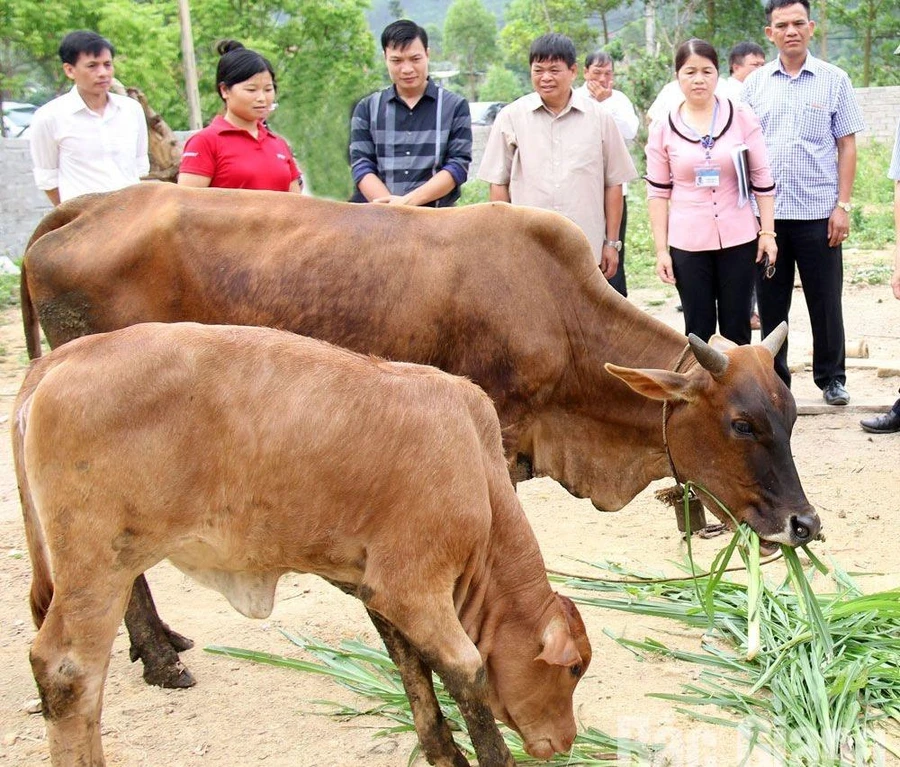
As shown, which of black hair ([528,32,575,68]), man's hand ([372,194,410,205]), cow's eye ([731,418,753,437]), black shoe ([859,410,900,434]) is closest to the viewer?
cow's eye ([731,418,753,437])

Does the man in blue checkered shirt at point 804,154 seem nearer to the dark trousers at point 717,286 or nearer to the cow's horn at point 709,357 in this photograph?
the dark trousers at point 717,286

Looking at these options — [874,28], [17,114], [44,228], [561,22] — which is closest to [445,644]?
[44,228]

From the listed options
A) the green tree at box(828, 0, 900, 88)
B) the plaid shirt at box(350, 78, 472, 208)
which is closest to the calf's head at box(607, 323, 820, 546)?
the plaid shirt at box(350, 78, 472, 208)

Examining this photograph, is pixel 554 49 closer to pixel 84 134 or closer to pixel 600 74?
pixel 84 134

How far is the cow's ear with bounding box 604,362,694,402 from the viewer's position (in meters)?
4.66

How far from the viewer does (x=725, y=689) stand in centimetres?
409

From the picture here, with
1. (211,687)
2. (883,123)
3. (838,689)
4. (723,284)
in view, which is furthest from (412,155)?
(883,123)

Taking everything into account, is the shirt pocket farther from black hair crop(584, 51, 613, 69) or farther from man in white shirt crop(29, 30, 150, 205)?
man in white shirt crop(29, 30, 150, 205)

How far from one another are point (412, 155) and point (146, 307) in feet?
7.36

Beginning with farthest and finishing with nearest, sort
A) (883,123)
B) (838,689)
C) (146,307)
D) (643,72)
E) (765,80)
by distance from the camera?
(883,123) → (643,72) → (765,80) → (146,307) → (838,689)

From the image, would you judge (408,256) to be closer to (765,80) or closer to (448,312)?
(448,312)

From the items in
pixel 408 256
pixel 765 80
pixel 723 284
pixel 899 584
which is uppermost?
pixel 765 80

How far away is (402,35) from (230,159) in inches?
52.2

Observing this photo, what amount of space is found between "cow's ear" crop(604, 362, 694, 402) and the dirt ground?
934 mm
